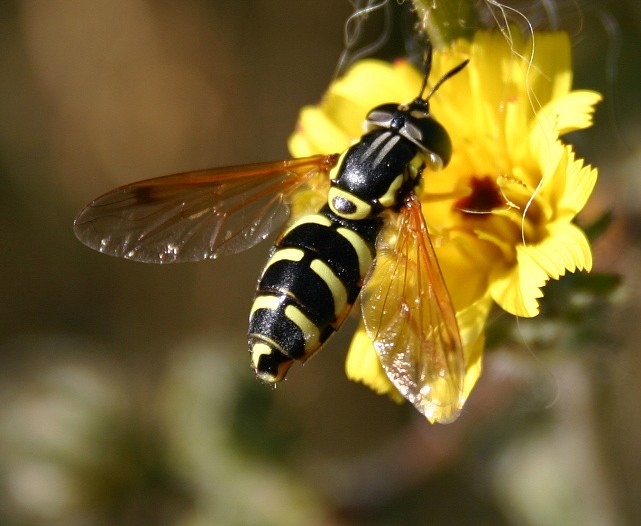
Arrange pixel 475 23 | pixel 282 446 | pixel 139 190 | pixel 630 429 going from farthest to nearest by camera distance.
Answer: pixel 630 429 < pixel 282 446 < pixel 139 190 < pixel 475 23

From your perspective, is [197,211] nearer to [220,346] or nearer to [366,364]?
[366,364]

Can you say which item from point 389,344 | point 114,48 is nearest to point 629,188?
point 389,344

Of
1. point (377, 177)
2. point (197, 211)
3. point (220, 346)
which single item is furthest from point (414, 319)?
point (220, 346)

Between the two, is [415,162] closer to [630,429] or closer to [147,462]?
[147,462]

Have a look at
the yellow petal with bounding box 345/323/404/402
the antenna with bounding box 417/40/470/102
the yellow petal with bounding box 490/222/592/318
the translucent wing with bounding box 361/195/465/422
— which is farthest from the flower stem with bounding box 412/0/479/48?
the yellow petal with bounding box 345/323/404/402

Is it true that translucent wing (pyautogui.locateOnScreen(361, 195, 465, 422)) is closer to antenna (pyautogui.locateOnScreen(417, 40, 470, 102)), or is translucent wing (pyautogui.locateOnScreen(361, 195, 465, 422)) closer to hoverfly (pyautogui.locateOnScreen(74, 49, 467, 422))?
hoverfly (pyautogui.locateOnScreen(74, 49, 467, 422))

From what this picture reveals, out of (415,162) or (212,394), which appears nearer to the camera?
(415,162)

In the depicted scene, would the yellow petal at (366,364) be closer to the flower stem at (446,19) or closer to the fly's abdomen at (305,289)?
the fly's abdomen at (305,289)
